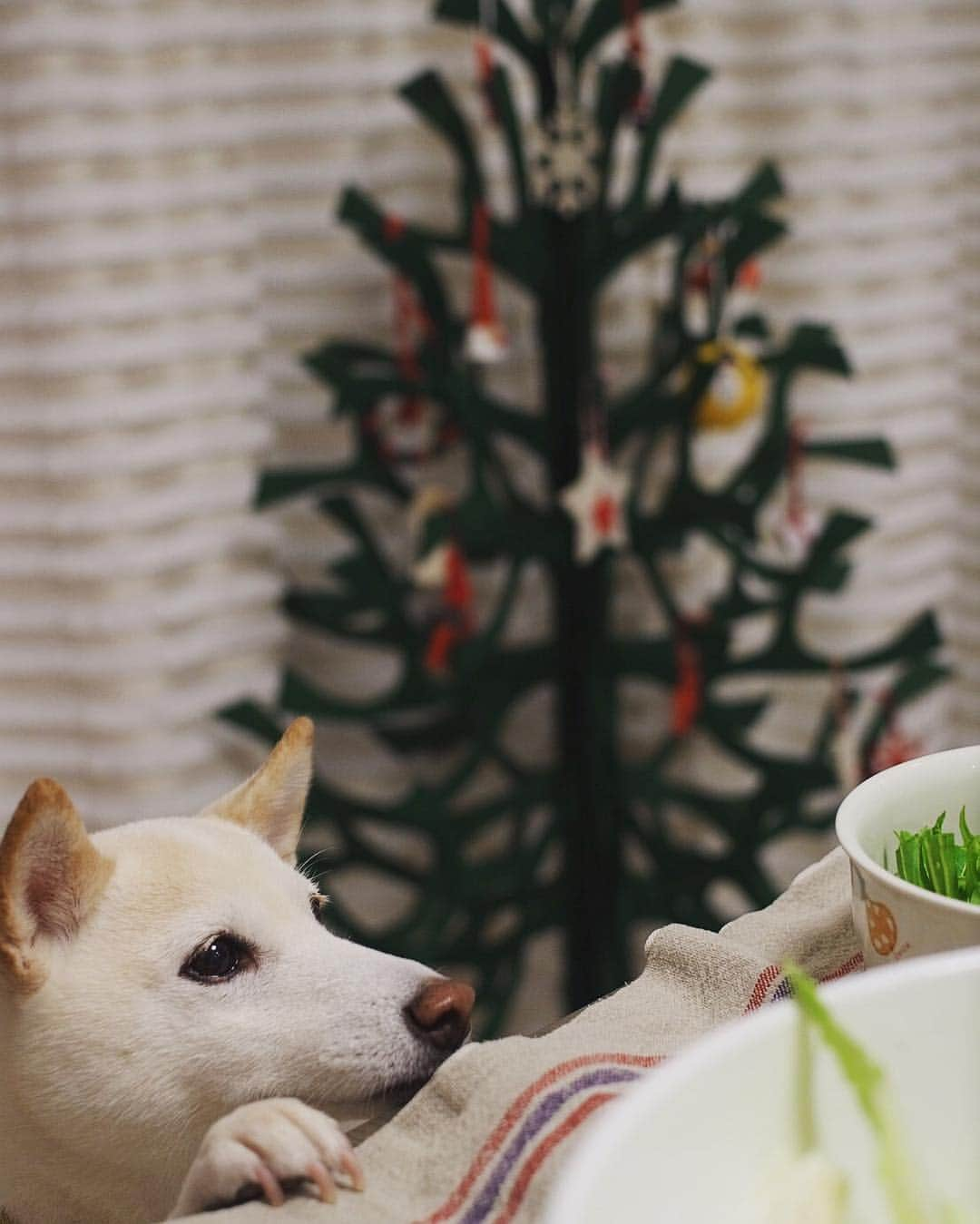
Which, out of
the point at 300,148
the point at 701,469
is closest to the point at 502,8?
the point at 300,148

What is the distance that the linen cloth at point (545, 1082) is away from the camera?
0.38 m

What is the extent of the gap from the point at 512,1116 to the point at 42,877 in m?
0.21

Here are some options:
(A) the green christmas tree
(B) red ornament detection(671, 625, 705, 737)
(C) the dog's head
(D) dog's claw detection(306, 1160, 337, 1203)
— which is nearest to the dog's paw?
(D) dog's claw detection(306, 1160, 337, 1203)

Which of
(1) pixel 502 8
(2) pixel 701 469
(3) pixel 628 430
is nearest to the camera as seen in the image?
(1) pixel 502 8

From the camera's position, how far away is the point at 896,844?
479 mm

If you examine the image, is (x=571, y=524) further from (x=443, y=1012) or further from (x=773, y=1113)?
(x=773, y=1113)

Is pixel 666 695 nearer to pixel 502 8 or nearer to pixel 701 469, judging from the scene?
pixel 701 469

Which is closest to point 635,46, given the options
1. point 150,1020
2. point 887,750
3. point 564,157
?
point 564,157

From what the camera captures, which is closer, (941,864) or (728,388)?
(941,864)

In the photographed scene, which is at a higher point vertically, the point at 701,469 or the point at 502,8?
the point at 502,8

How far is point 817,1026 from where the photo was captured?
0.32 metres

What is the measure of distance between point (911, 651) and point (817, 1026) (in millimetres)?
1433

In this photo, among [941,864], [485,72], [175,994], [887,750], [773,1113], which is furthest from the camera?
[887,750]

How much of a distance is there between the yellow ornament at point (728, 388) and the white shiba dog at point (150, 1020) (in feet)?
3.61
